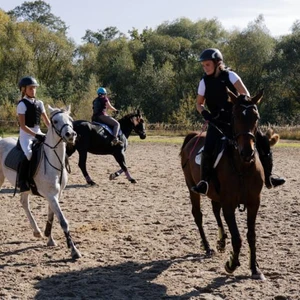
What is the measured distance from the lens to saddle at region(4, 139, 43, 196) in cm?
799

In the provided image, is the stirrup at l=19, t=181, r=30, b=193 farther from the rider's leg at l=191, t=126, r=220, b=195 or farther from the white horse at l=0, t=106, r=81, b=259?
the rider's leg at l=191, t=126, r=220, b=195

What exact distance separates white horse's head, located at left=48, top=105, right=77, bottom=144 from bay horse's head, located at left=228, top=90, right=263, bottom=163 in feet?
8.03

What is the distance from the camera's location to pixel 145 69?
56969mm

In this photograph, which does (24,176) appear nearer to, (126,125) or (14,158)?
(14,158)

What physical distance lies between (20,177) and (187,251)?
286 cm

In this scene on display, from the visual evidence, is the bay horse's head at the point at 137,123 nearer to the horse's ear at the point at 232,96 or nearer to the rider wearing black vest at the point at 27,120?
the rider wearing black vest at the point at 27,120

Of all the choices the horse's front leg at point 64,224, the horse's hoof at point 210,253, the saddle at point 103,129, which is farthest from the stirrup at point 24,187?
the saddle at point 103,129

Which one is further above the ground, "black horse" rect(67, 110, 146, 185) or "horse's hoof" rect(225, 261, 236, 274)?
"black horse" rect(67, 110, 146, 185)

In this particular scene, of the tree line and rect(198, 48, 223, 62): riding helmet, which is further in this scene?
the tree line

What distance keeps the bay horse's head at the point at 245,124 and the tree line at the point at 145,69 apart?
40663mm

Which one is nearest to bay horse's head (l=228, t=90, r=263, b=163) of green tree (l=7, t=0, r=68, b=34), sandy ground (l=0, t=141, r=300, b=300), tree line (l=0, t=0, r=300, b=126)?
sandy ground (l=0, t=141, r=300, b=300)

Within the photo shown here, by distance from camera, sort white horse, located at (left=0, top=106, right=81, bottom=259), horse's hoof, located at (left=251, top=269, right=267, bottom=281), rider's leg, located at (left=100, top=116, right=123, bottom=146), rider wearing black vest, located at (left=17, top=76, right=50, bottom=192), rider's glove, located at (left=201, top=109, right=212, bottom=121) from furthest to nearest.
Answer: rider's leg, located at (left=100, top=116, right=123, bottom=146), rider wearing black vest, located at (left=17, top=76, right=50, bottom=192), white horse, located at (left=0, top=106, right=81, bottom=259), rider's glove, located at (left=201, top=109, right=212, bottom=121), horse's hoof, located at (left=251, top=269, right=267, bottom=281)

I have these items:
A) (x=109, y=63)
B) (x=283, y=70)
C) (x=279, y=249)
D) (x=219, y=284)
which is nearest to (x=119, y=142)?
(x=279, y=249)

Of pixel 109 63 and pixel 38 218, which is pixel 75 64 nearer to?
pixel 109 63
